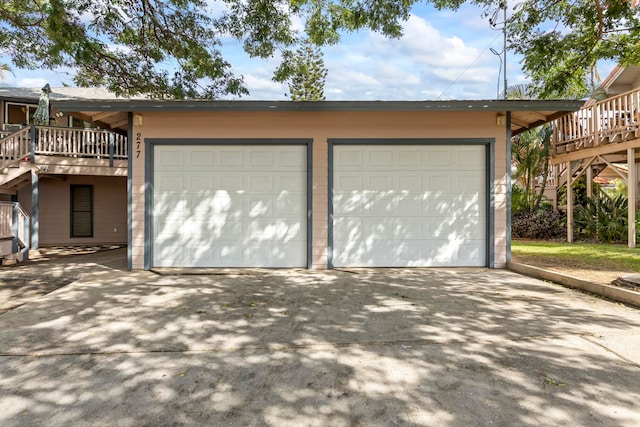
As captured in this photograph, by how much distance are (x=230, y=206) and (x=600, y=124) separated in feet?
33.1

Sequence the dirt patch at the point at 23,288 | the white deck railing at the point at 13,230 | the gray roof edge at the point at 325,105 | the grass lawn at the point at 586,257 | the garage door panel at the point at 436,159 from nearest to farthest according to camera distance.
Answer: the dirt patch at the point at 23,288, the gray roof edge at the point at 325,105, the grass lawn at the point at 586,257, the garage door panel at the point at 436,159, the white deck railing at the point at 13,230

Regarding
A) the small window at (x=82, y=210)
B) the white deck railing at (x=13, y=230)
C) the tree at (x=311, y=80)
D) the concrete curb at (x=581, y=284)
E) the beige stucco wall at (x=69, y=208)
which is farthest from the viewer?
the tree at (x=311, y=80)

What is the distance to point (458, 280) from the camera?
5.89 metres

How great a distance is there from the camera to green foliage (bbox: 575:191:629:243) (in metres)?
10.1

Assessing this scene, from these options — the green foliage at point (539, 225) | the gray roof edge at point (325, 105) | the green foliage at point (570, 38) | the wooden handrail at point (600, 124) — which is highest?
the green foliage at point (570, 38)

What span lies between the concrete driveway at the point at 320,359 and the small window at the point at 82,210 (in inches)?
345

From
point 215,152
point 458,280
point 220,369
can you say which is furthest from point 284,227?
point 220,369

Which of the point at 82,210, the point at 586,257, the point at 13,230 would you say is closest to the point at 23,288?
the point at 13,230

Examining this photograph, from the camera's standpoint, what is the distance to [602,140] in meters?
9.55

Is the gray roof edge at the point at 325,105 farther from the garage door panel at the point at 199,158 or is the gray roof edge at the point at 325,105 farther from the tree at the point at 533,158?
the tree at the point at 533,158

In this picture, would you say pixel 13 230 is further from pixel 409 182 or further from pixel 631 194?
pixel 631 194

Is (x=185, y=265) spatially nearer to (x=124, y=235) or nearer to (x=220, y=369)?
(x=220, y=369)

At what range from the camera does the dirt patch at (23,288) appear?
475 centimetres

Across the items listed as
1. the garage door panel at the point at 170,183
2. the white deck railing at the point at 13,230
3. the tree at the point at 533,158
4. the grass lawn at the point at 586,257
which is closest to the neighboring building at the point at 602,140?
the tree at the point at 533,158
